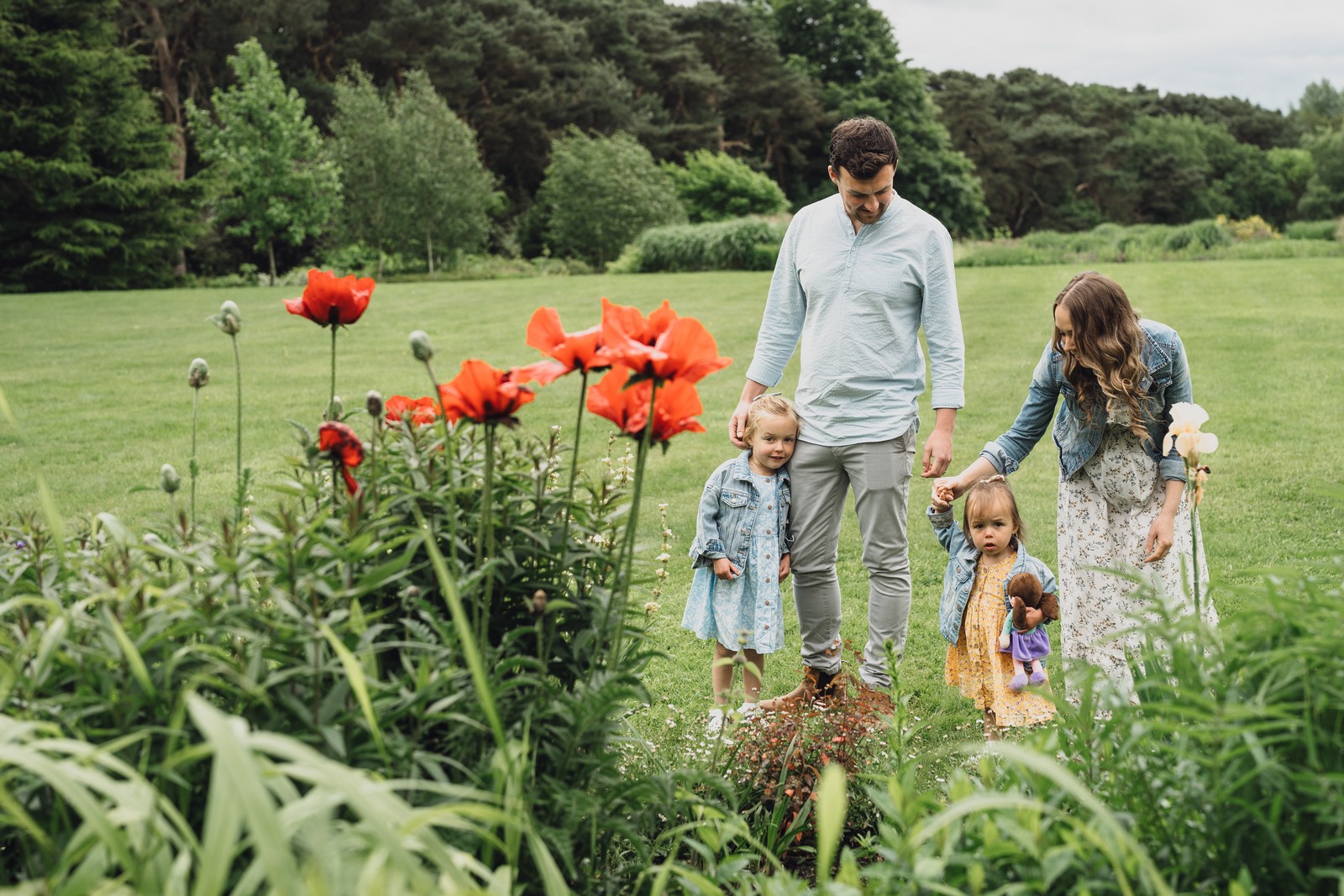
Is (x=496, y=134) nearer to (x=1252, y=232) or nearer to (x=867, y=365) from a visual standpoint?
(x=1252, y=232)

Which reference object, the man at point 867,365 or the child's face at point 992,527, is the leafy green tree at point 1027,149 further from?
the child's face at point 992,527

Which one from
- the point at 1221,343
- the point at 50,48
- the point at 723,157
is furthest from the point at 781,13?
the point at 1221,343

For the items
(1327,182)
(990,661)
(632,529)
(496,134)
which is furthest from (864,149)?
(1327,182)

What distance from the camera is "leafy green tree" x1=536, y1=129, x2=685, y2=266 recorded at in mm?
26234

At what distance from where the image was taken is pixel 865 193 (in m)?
3.04

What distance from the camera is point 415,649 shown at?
5.34 feet

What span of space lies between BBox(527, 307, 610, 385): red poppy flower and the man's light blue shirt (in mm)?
1664

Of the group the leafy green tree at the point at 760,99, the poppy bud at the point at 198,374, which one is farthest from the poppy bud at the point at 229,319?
the leafy green tree at the point at 760,99

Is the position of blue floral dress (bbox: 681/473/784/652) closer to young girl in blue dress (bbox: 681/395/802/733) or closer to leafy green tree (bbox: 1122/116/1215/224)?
young girl in blue dress (bbox: 681/395/802/733)

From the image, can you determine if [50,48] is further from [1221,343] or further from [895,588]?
[895,588]

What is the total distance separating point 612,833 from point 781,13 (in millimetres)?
48046

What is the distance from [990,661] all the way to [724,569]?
86 cm

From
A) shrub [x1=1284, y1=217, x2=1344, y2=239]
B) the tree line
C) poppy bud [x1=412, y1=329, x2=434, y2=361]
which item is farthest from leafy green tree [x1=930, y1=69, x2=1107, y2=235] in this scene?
poppy bud [x1=412, y1=329, x2=434, y2=361]

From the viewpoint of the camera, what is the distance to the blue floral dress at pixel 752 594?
10.9ft
